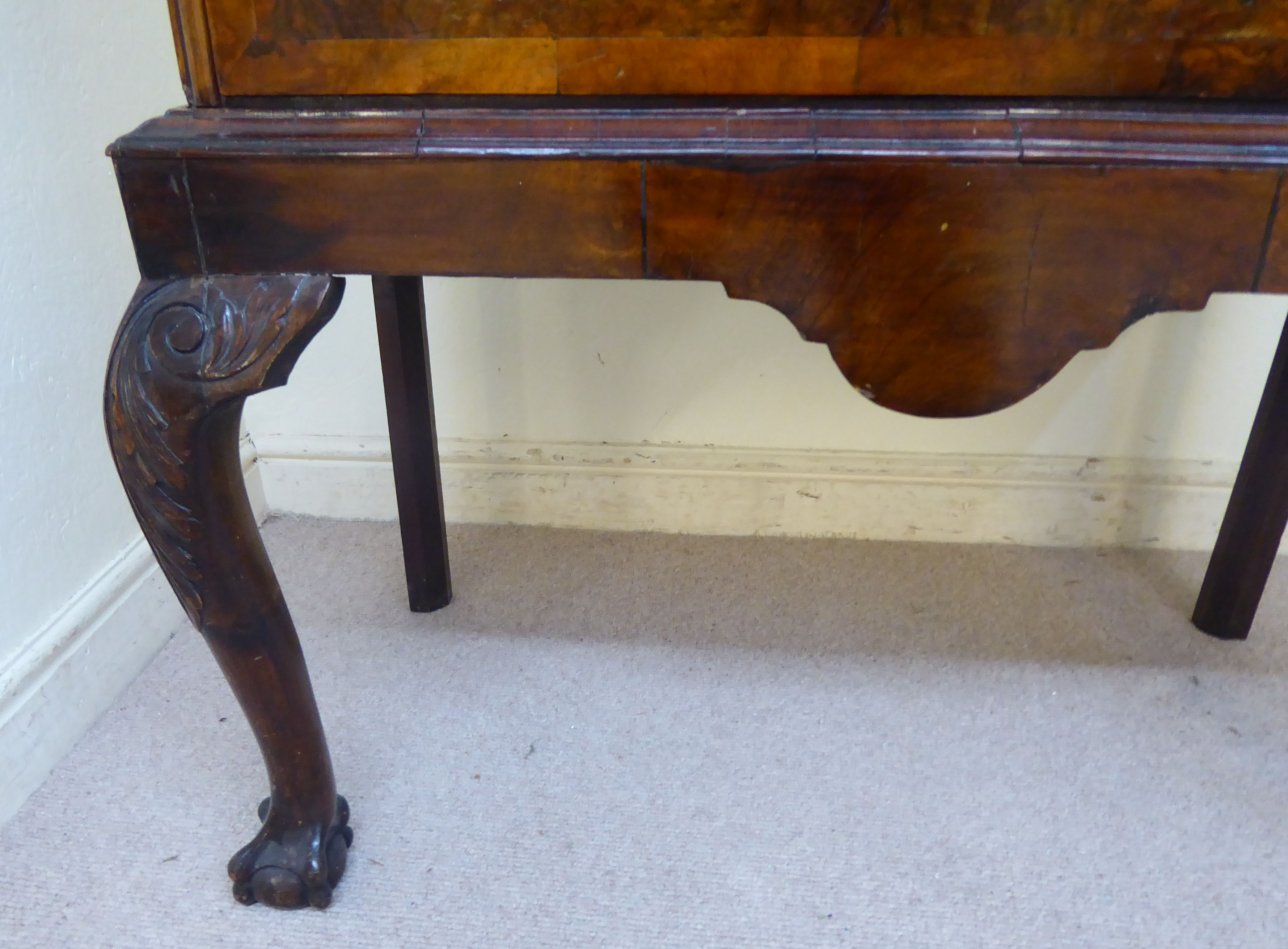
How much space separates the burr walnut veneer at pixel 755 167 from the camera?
485 millimetres

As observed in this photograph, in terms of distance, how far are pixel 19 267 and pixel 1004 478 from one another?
1165mm

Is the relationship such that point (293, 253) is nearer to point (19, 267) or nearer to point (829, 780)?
point (19, 267)

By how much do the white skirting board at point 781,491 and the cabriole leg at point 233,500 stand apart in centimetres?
62

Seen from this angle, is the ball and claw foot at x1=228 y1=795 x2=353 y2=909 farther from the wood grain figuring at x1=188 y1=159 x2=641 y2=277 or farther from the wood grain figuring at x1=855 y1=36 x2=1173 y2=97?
the wood grain figuring at x1=855 y1=36 x2=1173 y2=97

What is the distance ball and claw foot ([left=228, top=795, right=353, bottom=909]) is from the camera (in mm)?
762

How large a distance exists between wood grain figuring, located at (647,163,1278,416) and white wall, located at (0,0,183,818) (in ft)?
2.24

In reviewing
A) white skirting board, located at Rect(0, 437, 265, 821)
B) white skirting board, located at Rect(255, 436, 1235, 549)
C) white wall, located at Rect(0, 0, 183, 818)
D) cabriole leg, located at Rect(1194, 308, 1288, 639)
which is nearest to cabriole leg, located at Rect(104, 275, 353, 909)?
white skirting board, located at Rect(0, 437, 265, 821)

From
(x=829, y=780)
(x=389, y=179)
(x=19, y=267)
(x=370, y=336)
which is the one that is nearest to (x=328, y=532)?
(x=370, y=336)

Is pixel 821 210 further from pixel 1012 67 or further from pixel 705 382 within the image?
pixel 705 382

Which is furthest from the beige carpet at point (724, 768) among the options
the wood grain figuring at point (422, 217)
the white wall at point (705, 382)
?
the wood grain figuring at point (422, 217)

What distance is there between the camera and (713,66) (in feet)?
1.63

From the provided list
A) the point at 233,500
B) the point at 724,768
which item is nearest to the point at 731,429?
the point at 724,768

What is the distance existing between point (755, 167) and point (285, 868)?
2.14 ft

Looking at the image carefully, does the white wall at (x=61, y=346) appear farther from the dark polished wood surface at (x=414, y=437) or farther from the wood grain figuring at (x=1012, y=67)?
the wood grain figuring at (x=1012, y=67)
